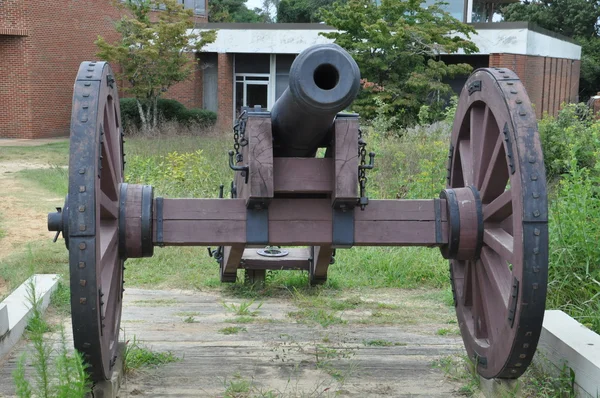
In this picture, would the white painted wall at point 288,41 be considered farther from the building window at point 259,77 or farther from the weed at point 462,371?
the weed at point 462,371

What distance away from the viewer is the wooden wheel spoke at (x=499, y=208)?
3734 mm

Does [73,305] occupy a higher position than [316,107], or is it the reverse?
[316,107]

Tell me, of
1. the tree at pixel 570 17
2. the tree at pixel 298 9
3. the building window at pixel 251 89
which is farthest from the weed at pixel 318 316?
the tree at pixel 298 9

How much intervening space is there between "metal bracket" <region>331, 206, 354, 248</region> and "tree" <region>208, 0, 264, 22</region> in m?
41.2

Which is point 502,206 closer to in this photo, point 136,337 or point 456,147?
point 456,147

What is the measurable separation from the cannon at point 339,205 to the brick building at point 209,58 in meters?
21.2

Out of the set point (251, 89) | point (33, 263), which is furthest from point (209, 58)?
point (33, 263)

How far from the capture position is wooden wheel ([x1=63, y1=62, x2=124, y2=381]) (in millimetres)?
3234

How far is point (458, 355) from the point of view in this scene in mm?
4719

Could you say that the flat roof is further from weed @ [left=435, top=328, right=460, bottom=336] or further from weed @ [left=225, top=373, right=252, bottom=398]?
weed @ [left=225, top=373, right=252, bottom=398]

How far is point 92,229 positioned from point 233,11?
2045 inches

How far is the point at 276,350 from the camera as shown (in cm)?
481

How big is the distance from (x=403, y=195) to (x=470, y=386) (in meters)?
5.67

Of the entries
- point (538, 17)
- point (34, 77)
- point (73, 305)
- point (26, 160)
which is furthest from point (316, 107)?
point (538, 17)
